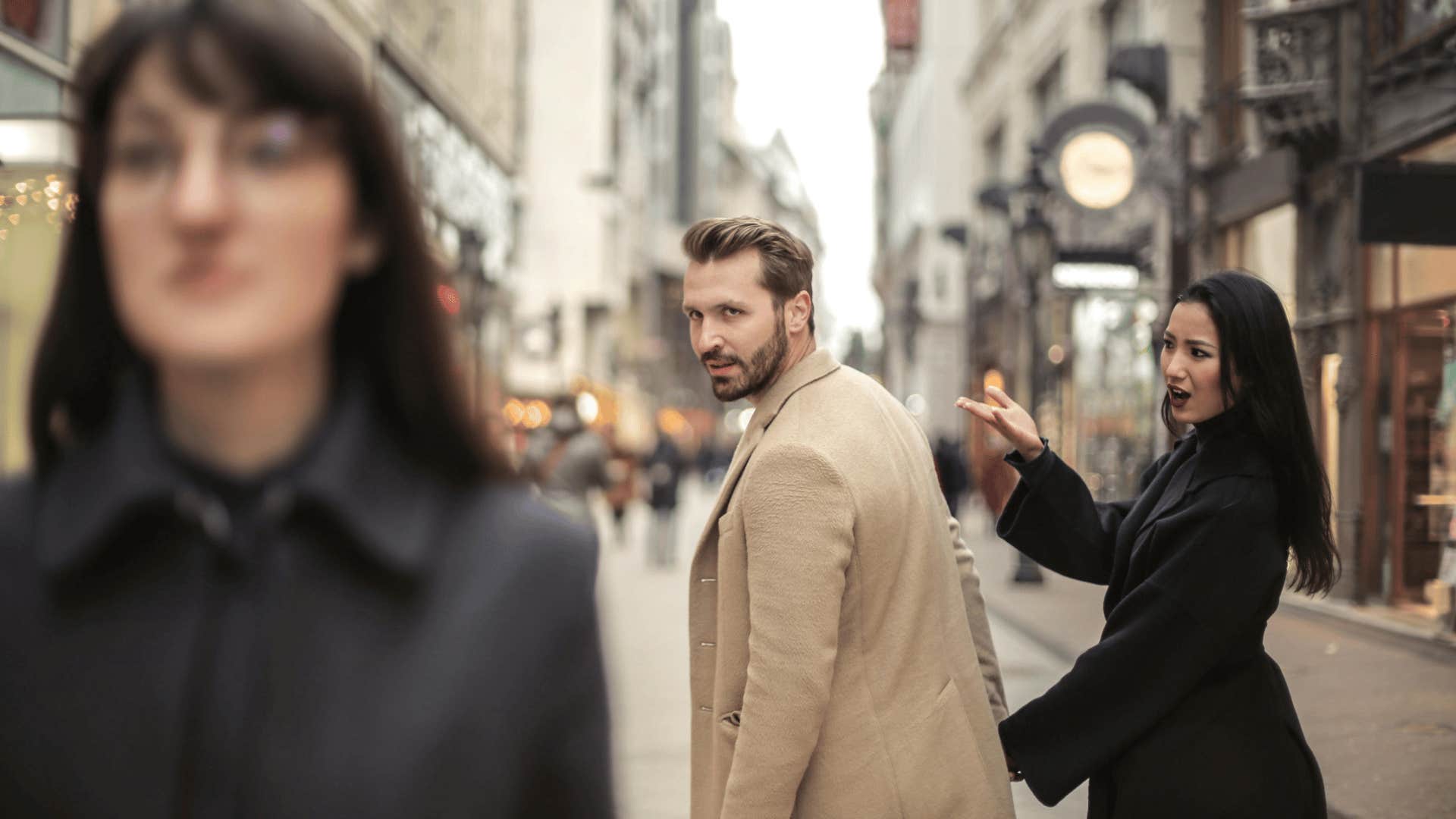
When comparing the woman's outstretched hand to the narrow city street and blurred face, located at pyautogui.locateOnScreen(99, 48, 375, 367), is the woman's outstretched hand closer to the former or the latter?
the narrow city street

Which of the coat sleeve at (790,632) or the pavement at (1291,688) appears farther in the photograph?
the pavement at (1291,688)

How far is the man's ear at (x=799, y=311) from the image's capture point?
3.11 m

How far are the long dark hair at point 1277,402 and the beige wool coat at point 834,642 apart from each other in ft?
2.37

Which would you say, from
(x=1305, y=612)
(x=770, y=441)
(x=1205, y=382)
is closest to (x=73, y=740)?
(x=770, y=441)

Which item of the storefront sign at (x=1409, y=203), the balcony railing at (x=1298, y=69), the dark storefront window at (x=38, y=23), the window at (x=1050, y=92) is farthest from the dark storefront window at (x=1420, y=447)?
the window at (x=1050, y=92)

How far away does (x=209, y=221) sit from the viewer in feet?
3.89

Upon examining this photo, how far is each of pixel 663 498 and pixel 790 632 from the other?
18524mm

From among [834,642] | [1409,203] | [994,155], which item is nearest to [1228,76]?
[1409,203]

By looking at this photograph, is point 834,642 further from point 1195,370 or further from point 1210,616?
point 1195,370

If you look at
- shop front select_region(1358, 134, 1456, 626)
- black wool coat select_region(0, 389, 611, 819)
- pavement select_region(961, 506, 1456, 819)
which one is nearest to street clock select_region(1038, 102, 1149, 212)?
shop front select_region(1358, 134, 1456, 626)

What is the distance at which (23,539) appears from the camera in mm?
1229

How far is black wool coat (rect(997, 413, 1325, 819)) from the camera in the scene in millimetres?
2918

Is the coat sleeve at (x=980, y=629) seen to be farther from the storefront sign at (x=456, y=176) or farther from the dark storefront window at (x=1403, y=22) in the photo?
the storefront sign at (x=456, y=176)

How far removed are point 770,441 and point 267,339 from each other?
1.83 meters
